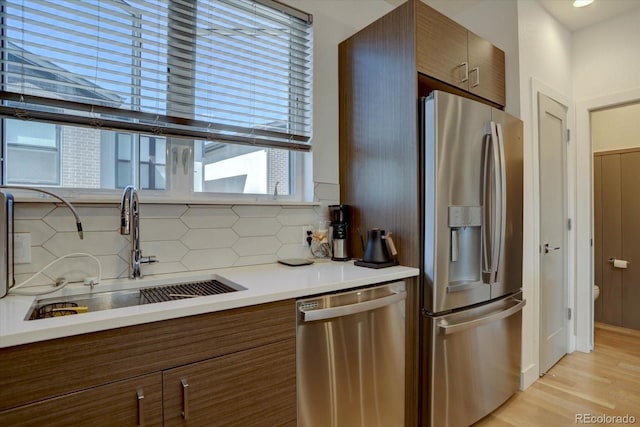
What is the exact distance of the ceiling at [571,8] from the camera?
2443 millimetres

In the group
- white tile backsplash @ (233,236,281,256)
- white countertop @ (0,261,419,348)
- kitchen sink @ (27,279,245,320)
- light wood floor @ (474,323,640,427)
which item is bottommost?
light wood floor @ (474,323,640,427)

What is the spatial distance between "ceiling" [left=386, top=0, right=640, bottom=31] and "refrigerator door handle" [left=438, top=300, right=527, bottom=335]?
2174mm

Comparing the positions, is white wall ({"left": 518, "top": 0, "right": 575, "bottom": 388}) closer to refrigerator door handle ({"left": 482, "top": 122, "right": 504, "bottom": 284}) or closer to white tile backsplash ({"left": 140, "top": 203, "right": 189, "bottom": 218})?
refrigerator door handle ({"left": 482, "top": 122, "right": 504, "bottom": 284})

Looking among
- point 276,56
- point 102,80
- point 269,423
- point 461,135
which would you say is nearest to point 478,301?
point 461,135

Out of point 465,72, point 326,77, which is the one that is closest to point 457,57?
point 465,72

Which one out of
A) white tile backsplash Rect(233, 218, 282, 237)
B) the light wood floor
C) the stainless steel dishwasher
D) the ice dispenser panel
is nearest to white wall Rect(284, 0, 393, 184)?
white tile backsplash Rect(233, 218, 282, 237)

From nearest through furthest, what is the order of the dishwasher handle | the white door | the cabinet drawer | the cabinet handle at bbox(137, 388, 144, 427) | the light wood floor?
the cabinet drawer
the cabinet handle at bbox(137, 388, 144, 427)
the dishwasher handle
the light wood floor
the white door

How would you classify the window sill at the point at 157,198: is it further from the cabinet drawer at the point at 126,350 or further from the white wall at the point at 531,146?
the white wall at the point at 531,146

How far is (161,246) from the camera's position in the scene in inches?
61.5

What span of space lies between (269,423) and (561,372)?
242 centimetres

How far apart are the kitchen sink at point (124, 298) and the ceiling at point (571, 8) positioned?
2406 mm

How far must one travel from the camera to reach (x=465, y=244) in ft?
5.68

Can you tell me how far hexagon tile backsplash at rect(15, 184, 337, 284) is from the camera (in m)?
1.33

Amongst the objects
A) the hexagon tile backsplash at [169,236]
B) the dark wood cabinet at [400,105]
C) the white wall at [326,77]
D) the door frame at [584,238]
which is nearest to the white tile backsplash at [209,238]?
the hexagon tile backsplash at [169,236]
